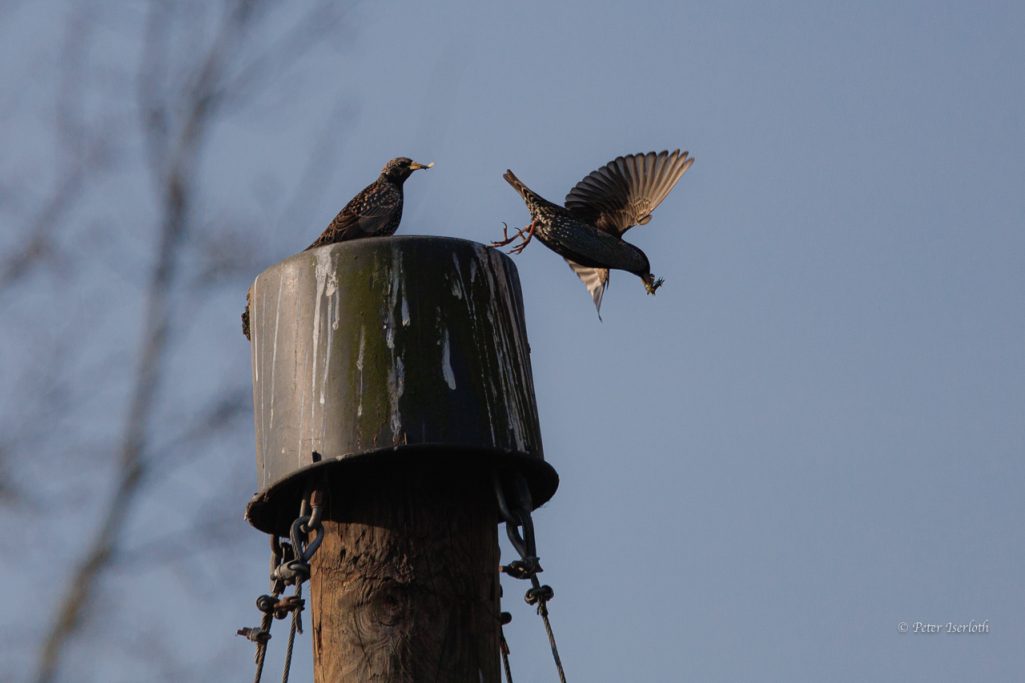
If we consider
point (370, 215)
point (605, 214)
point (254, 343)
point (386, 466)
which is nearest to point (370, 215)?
point (370, 215)

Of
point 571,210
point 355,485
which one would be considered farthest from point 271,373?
point 571,210

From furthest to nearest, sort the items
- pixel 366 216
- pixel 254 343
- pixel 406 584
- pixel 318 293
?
1. pixel 366 216
2. pixel 254 343
3. pixel 318 293
4. pixel 406 584

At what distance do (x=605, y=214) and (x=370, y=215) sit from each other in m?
0.98

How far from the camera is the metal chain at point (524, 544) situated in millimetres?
3475

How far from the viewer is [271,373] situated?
145 inches

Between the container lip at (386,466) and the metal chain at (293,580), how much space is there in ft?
0.19

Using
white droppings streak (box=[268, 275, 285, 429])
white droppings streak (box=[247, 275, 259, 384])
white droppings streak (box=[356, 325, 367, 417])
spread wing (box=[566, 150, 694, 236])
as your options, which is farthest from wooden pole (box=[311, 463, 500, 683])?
spread wing (box=[566, 150, 694, 236])

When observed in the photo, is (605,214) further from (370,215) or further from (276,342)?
(276,342)

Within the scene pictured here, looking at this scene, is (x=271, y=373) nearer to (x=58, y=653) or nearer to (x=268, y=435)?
(x=268, y=435)

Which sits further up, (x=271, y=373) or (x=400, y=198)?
(x=400, y=198)

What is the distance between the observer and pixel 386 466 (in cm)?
345

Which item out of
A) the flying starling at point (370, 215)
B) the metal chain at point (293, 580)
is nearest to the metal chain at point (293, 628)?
the metal chain at point (293, 580)

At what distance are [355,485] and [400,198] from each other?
2.85 meters

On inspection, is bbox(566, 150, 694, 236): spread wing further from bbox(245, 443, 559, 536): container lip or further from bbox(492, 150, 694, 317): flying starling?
bbox(245, 443, 559, 536): container lip
